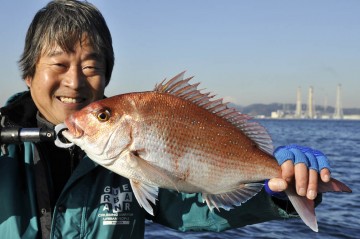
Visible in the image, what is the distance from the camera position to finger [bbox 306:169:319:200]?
2898 millimetres

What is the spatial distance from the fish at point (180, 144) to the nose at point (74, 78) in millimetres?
690

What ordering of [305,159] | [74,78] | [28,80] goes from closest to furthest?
[305,159], [74,78], [28,80]

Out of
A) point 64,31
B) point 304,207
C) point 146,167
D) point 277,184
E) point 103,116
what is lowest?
point 304,207

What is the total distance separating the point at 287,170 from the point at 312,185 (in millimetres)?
177

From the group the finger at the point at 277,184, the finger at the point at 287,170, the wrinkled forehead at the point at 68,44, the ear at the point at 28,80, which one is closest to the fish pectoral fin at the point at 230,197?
the finger at the point at 277,184

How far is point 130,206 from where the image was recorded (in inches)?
150

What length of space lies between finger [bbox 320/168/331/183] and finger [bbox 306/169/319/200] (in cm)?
4

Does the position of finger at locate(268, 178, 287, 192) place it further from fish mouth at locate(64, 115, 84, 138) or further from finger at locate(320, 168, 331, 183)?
fish mouth at locate(64, 115, 84, 138)

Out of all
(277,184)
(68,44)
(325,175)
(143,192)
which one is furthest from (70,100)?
(325,175)

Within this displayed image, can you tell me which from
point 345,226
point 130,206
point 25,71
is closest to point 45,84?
point 25,71

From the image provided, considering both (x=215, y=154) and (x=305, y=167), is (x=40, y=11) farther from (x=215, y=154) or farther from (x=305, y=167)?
(x=305, y=167)

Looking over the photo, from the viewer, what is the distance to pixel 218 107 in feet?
10.1

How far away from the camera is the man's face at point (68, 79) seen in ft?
11.9

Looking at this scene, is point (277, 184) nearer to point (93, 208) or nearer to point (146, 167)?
point (146, 167)
